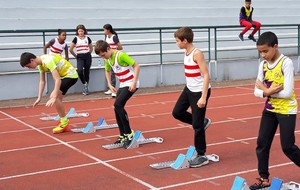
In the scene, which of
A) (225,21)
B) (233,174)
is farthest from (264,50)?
(225,21)

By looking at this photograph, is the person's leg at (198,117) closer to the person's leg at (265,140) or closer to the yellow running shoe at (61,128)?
the person's leg at (265,140)

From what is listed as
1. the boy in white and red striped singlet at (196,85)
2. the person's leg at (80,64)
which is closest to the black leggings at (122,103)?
the boy in white and red striped singlet at (196,85)

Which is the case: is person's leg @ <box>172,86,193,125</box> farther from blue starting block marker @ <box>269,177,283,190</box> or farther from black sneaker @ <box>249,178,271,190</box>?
blue starting block marker @ <box>269,177,283,190</box>

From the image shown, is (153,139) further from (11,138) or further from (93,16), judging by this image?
(93,16)

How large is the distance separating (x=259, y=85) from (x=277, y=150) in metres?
2.47

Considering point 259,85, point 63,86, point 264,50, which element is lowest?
point 63,86

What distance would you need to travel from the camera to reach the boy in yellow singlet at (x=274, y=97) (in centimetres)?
495

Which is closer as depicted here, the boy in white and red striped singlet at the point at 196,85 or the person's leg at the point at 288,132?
the person's leg at the point at 288,132

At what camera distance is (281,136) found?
5.18 meters

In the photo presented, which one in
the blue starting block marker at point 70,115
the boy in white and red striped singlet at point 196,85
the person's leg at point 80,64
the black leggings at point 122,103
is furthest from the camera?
the person's leg at point 80,64

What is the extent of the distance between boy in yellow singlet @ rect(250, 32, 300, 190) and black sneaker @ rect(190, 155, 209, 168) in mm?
1208

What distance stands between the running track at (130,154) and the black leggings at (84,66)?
8.94 ft

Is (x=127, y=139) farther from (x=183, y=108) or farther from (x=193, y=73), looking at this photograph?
(x=193, y=73)

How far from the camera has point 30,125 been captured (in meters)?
9.99
